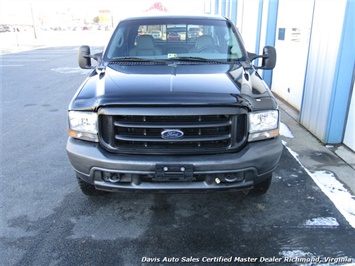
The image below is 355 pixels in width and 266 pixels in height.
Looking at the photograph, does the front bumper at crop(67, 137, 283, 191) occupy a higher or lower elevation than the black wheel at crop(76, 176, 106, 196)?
higher

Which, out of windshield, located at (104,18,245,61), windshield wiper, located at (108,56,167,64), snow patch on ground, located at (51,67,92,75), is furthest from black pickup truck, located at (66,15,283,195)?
snow patch on ground, located at (51,67,92,75)

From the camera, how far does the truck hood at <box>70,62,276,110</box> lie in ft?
8.86

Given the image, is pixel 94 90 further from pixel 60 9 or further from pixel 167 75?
pixel 60 9

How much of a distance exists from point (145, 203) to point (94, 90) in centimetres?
129

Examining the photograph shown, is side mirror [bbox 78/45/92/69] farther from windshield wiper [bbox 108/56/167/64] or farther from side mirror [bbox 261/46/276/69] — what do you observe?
side mirror [bbox 261/46/276/69]

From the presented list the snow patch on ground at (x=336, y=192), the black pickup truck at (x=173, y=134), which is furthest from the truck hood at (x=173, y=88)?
the snow patch on ground at (x=336, y=192)

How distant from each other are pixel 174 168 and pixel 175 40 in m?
2.12

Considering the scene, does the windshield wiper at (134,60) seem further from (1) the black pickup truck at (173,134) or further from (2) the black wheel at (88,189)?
(2) the black wheel at (88,189)

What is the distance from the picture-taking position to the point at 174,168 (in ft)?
8.75

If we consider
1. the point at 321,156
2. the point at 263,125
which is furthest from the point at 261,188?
the point at 321,156

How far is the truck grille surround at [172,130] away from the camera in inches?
105

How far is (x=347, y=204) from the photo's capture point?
134 inches

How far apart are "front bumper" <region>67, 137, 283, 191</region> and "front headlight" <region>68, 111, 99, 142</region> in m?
0.07

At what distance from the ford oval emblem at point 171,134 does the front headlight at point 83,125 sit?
0.58m
